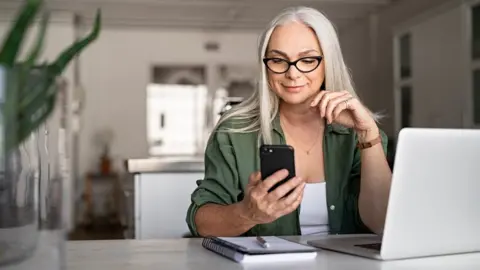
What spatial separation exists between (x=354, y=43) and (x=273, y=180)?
21.3 ft

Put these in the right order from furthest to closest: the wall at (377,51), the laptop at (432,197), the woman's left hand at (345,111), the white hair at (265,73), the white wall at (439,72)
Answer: the wall at (377,51) → the white wall at (439,72) → the white hair at (265,73) → the woman's left hand at (345,111) → the laptop at (432,197)

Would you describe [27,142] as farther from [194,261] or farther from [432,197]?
[432,197]

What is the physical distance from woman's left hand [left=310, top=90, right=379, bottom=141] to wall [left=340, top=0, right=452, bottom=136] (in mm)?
4745

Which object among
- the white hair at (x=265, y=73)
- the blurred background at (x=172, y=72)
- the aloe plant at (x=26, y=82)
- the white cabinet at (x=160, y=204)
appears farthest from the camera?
the blurred background at (x=172, y=72)

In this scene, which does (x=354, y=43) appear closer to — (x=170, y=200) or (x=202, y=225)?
(x=170, y=200)

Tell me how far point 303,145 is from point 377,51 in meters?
5.44

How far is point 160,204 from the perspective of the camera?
266 centimetres

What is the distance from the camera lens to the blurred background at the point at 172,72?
5828 millimetres

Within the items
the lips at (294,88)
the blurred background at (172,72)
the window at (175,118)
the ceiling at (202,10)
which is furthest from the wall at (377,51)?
the lips at (294,88)

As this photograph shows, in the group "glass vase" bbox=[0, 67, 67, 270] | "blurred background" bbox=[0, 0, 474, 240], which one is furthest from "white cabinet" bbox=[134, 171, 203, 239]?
"blurred background" bbox=[0, 0, 474, 240]

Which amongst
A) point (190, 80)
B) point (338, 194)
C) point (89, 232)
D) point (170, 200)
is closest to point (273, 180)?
point (338, 194)

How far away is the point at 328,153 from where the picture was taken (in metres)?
1.54

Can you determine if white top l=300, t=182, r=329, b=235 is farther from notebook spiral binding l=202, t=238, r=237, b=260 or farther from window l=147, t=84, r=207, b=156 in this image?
window l=147, t=84, r=207, b=156

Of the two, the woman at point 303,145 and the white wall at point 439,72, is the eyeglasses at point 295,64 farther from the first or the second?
the white wall at point 439,72
